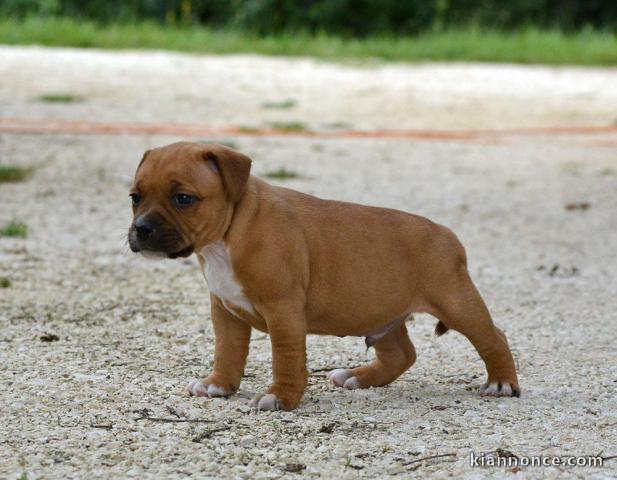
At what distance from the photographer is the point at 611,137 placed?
508 inches

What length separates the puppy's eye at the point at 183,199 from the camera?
4434mm

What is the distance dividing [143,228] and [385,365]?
126 centimetres

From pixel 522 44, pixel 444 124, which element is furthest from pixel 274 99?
pixel 522 44

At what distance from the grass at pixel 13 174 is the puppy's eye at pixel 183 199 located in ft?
18.8

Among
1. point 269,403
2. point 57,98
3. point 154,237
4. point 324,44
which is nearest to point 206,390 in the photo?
point 269,403

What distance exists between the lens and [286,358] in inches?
179

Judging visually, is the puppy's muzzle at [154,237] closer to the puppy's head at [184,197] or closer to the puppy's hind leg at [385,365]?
the puppy's head at [184,197]

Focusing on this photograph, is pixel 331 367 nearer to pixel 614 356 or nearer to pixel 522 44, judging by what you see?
pixel 614 356

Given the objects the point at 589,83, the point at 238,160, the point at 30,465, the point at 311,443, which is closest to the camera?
the point at 30,465

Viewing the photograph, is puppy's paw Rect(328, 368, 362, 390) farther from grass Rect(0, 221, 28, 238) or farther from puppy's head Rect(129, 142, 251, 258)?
grass Rect(0, 221, 28, 238)

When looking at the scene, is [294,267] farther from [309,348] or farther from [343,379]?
[309,348]

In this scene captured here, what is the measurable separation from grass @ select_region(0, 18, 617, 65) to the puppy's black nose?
553 inches

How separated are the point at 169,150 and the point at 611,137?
9183 mm

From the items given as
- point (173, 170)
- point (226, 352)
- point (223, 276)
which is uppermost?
point (173, 170)
